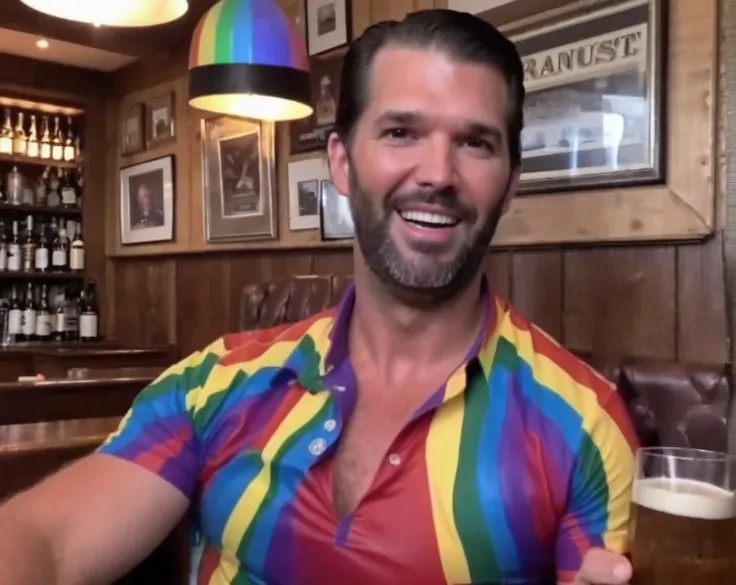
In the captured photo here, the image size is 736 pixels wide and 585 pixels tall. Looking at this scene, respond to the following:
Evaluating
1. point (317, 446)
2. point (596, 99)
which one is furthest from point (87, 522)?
point (596, 99)

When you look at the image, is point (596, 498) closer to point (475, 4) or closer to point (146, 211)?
point (475, 4)

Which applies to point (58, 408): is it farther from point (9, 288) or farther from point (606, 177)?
point (9, 288)

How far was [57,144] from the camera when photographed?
500 cm

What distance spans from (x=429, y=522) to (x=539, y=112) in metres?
1.56

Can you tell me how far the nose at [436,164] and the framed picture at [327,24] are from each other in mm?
2086

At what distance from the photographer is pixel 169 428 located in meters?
1.30

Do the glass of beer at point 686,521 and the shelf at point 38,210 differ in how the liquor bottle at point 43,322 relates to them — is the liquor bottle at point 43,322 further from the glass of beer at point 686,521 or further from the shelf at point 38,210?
the glass of beer at point 686,521

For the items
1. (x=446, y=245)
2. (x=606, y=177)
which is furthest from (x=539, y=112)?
(x=446, y=245)

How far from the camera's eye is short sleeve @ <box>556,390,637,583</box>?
3.62 ft

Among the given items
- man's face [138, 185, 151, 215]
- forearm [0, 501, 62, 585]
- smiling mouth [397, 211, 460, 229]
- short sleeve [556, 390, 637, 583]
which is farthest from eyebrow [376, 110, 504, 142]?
man's face [138, 185, 151, 215]

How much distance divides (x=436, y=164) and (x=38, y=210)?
13.5 feet

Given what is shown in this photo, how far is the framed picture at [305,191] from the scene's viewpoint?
3.36 meters

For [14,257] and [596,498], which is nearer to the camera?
[596,498]

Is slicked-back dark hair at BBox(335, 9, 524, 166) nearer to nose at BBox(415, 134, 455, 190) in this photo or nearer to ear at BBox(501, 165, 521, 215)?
ear at BBox(501, 165, 521, 215)
